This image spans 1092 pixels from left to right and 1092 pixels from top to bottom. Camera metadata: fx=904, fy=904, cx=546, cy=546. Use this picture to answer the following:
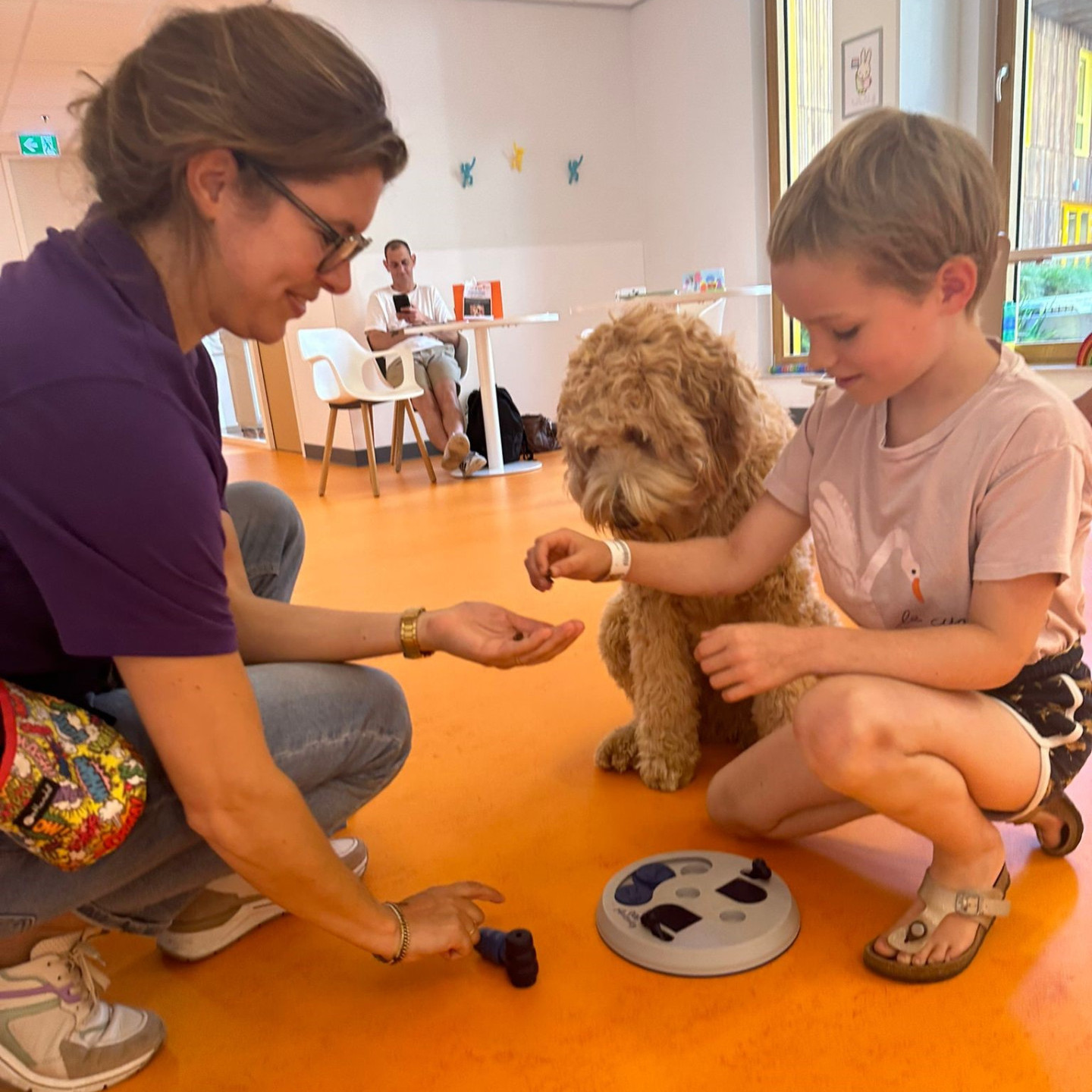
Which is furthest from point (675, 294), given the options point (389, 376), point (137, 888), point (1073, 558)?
point (137, 888)

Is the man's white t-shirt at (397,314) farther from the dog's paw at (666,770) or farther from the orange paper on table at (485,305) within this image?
the dog's paw at (666,770)

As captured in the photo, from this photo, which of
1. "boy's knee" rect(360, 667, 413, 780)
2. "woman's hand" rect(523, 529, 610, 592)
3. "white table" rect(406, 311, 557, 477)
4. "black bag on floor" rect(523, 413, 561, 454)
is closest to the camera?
"boy's knee" rect(360, 667, 413, 780)

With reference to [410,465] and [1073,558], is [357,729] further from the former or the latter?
[410,465]

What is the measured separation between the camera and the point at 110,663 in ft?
3.80

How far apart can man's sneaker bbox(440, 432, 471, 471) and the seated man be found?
4 centimetres

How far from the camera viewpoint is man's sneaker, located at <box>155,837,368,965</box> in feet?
4.33

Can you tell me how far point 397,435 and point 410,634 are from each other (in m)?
4.64

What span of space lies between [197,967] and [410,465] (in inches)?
207

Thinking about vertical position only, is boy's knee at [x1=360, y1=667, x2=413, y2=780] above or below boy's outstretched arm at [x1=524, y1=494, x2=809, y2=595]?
below

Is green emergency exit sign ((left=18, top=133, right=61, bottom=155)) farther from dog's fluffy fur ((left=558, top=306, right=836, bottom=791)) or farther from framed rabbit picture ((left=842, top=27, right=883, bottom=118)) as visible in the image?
dog's fluffy fur ((left=558, top=306, right=836, bottom=791))

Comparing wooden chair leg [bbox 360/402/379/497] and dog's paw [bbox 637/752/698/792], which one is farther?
wooden chair leg [bbox 360/402/379/497]

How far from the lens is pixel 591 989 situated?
3.95 ft

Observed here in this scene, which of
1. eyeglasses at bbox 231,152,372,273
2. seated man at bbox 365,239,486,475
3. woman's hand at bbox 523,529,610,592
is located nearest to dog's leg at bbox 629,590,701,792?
woman's hand at bbox 523,529,610,592

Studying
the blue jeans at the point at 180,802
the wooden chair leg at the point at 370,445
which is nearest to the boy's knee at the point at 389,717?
the blue jeans at the point at 180,802
